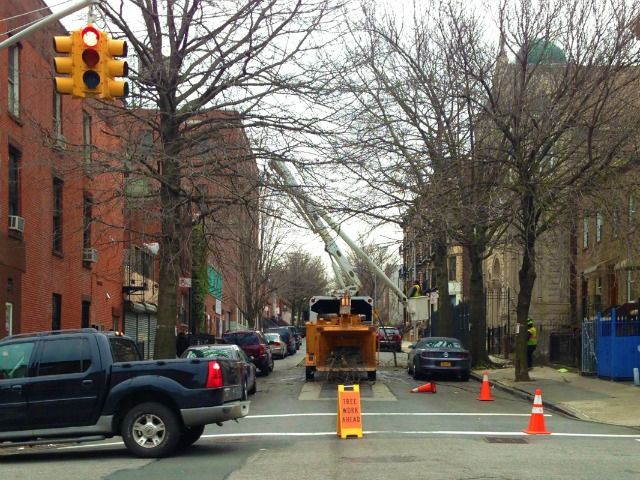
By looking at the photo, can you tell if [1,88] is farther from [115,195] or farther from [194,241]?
[194,241]

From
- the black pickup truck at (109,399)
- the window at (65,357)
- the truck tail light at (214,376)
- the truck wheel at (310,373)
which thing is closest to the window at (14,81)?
the truck wheel at (310,373)

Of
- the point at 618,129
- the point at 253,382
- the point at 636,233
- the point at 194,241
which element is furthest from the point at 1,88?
the point at 636,233

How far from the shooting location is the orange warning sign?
13.2 metres

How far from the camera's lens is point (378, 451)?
38.5ft

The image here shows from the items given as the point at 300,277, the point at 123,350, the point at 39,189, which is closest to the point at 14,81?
the point at 39,189

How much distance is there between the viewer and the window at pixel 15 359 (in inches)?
467

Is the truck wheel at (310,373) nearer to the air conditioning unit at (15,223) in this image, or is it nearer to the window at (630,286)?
the air conditioning unit at (15,223)

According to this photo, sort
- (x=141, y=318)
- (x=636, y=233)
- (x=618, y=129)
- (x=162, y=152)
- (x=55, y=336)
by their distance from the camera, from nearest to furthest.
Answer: (x=55, y=336), (x=162, y=152), (x=618, y=129), (x=636, y=233), (x=141, y=318)

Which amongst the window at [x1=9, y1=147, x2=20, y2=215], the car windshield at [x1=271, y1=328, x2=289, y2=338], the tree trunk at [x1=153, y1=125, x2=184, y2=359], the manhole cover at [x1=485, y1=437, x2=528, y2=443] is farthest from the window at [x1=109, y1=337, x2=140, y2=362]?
the car windshield at [x1=271, y1=328, x2=289, y2=338]

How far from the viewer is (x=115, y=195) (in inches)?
786

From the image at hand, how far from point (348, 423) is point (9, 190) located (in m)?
13.2

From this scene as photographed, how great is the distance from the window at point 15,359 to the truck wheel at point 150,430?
5.50 ft

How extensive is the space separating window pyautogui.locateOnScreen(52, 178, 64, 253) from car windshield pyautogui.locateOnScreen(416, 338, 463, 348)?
39.2 feet

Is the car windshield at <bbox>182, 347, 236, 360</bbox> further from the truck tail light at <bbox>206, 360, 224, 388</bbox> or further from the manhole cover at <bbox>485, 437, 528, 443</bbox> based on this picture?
the truck tail light at <bbox>206, 360, 224, 388</bbox>
